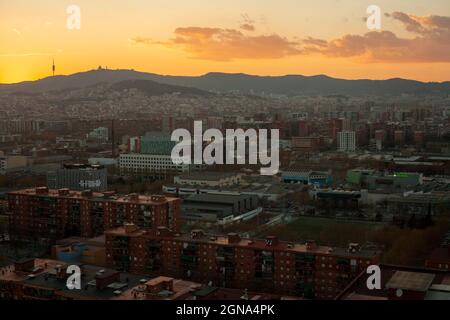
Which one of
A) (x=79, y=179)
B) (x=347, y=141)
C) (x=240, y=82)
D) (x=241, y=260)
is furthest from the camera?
(x=240, y=82)

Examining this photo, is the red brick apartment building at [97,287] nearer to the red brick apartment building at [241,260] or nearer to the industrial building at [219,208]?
the red brick apartment building at [241,260]

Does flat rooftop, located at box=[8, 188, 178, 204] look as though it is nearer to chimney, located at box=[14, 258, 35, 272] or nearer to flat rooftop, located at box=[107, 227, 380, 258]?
flat rooftop, located at box=[107, 227, 380, 258]

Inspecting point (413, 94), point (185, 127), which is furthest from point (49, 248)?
point (413, 94)

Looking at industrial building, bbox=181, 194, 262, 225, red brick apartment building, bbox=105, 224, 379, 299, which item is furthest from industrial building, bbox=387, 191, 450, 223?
red brick apartment building, bbox=105, 224, 379, 299

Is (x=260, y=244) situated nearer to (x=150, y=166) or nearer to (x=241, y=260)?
(x=241, y=260)

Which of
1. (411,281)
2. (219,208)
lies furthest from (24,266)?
(219,208)
